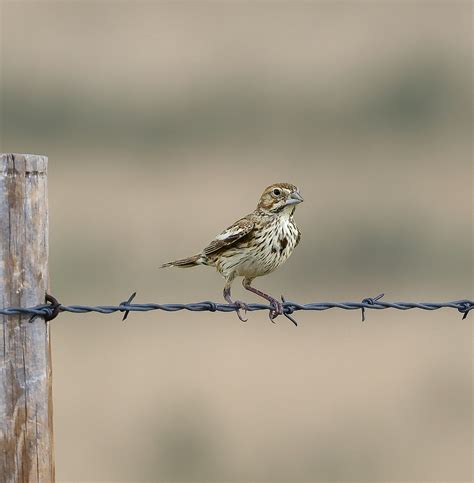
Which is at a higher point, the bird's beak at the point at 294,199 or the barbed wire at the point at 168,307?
the bird's beak at the point at 294,199

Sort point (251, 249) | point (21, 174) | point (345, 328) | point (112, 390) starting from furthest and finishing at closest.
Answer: point (345, 328) → point (112, 390) → point (251, 249) → point (21, 174)

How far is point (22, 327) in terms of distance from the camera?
5.81 m

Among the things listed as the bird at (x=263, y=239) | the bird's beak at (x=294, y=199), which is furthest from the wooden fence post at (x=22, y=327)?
the bird's beak at (x=294, y=199)

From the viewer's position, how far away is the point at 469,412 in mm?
15781

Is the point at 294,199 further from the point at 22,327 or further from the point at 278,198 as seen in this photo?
the point at 22,327

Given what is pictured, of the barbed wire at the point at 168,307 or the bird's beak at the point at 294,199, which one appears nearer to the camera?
the barbed wire at the point at 168,307

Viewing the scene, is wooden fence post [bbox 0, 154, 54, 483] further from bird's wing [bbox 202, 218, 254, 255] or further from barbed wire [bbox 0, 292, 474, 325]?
bird's wing [bbox 202, 218, 254, 255]

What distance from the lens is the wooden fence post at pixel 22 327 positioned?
575 centimetres

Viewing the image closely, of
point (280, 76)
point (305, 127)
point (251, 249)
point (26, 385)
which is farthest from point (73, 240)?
point (26, 385)

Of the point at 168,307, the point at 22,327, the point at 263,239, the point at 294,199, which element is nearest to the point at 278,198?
the point at 294,199

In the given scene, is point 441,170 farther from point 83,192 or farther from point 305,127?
point 83,192

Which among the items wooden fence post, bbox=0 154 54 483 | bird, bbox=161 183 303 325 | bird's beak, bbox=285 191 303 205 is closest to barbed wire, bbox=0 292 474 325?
wooden fence post, bbox=0 154 54 483

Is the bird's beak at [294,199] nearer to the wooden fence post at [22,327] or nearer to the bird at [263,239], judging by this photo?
the bird at [263,239]

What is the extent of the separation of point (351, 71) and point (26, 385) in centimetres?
2194
